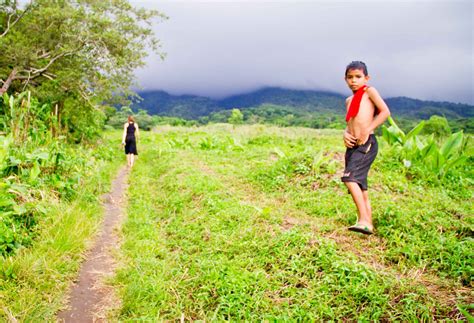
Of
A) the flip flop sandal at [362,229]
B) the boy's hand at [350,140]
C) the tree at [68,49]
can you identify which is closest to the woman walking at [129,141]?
the tree at [68,49]

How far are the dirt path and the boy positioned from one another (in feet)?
9.13

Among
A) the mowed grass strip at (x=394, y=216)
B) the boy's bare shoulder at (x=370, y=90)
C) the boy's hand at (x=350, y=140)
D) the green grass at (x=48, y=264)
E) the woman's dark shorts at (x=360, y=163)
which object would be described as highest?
the boy's bare shoulder at (x=370, y=90)

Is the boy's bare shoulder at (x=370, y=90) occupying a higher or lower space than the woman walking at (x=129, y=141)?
higher

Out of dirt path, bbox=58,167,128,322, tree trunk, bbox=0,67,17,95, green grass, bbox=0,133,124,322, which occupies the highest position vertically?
tree trunk, bbox=0,67,17,95

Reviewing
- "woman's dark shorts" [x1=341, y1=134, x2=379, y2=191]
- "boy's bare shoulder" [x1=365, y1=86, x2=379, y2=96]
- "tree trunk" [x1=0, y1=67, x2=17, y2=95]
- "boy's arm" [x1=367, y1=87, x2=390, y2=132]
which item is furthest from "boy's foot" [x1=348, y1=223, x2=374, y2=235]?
"tree trunk" [x1=0, y1=67, x2=17, y2=95]

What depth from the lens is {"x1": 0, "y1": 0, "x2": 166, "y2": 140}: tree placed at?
33.8 feet

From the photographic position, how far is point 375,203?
14.7ft

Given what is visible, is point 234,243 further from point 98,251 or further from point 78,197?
point 78,197

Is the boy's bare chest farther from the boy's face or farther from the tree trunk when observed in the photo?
the tree trunk

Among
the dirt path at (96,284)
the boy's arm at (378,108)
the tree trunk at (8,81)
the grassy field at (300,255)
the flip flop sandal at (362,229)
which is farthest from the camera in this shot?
the tree trunk at (8,81)

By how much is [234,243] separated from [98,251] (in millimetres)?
1864

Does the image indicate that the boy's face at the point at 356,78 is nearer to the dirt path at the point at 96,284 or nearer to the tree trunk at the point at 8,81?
the dirt path at the point at 96,284

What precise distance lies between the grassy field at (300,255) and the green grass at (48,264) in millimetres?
536

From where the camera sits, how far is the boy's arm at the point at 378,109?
11.2 ft
